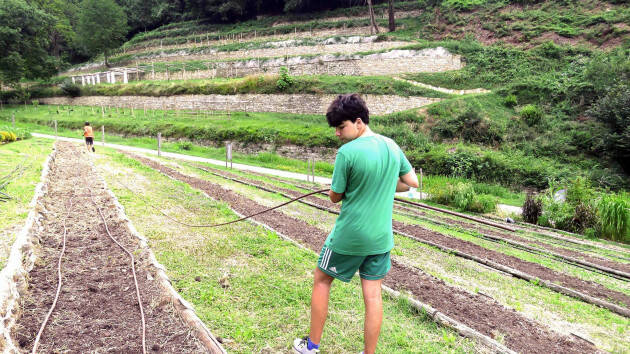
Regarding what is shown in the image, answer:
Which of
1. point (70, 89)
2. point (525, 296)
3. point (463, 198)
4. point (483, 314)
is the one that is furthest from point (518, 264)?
Answer: point (70, 89)

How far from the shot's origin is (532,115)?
22.9m

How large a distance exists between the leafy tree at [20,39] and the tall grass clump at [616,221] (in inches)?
2276

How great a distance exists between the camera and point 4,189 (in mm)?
8102

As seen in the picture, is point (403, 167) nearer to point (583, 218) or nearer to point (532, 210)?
point (583, 218)

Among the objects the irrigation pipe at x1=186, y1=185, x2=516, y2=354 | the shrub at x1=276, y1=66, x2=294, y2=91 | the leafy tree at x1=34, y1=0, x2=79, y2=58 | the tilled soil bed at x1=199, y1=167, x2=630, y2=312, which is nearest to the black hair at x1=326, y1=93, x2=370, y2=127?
the irrigation pipe at x1=186, y1=185, x2=516, y2=354

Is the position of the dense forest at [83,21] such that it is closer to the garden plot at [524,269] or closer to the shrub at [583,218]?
the shrub at [583,218]

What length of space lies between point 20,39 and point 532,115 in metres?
56.8

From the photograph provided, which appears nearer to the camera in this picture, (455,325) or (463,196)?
(455,325)

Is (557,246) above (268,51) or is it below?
below

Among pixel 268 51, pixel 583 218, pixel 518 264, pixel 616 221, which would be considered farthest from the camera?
pixel 268 51

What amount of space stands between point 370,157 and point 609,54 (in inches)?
1212

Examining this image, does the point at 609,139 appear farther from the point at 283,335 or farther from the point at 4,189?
the point at 4,189

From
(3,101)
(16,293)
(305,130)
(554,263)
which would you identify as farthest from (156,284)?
(3,101)

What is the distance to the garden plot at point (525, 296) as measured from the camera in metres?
4.23
